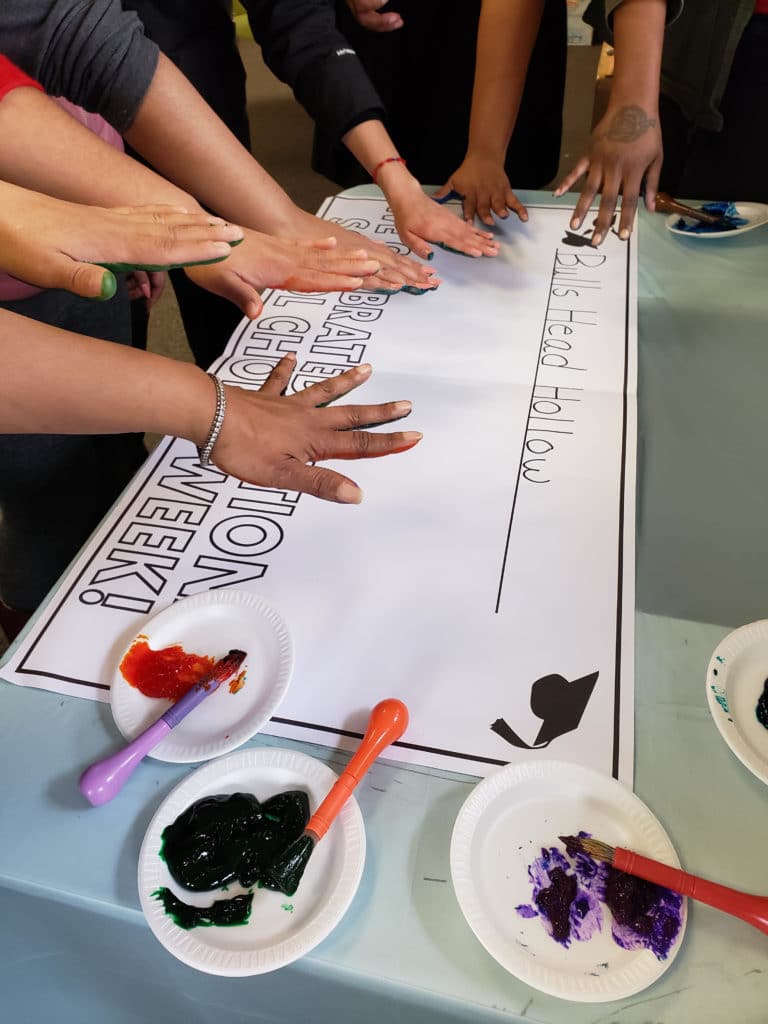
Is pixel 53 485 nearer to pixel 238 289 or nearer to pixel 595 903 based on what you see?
pixel 238 289

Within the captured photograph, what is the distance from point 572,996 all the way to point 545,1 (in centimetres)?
144

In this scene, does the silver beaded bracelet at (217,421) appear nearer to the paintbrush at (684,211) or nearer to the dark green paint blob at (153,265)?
the dark green paint blob at (153,265)

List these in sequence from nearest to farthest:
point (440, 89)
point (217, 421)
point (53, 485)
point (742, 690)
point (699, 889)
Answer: point (699, 889), point (742, 690), point (217, 421), point (53, 485), point (440, 89)

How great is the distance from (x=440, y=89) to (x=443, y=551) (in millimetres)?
1081

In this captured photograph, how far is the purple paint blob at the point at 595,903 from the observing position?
419 mm

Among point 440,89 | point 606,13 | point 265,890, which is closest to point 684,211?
point 606,13

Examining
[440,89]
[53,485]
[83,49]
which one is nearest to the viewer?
[83,49]

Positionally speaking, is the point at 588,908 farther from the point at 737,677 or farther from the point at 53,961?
the point at 53,961

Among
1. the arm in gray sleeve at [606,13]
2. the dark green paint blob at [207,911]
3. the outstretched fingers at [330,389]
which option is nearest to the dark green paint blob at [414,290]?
the outstretched fingers at [330,389]

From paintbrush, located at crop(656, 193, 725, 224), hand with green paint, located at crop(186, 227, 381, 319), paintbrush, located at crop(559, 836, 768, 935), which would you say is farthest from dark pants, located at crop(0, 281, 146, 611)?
paintbrush, located at crop(656, 193, 725, 224)

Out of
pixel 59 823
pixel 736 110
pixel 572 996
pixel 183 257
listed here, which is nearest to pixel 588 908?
pixel 572 996

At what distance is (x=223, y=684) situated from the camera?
56 centimetres

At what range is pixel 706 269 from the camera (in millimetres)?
1024

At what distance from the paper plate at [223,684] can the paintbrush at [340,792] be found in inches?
3.2
